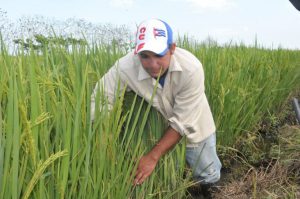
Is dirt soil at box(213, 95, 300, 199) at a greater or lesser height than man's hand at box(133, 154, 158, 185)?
lesser

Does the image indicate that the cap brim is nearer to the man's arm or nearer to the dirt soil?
the man's arm

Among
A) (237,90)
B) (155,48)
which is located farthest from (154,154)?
(237,90)

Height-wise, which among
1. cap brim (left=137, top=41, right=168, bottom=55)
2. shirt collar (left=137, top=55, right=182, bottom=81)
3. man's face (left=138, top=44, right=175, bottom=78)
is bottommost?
shirt collar (left=137, top=55, right=182, bottom=81)

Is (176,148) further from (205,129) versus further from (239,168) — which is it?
(239,168)

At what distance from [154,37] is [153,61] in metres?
0.11

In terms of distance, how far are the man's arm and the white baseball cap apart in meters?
0.39

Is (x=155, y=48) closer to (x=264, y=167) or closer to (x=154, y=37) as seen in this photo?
(x=154, y=37)

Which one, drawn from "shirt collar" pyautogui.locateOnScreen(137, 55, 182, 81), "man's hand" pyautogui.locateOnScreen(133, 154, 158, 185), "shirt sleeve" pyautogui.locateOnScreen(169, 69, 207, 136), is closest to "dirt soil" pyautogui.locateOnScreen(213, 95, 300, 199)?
"shirt sleeve" pyautogui.locateOnScreen(169, 69, 207, 136)

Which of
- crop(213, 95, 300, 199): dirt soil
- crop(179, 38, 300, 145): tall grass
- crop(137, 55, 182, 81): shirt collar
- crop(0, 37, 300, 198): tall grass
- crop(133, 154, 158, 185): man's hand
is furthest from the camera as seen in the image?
crop(179, 38, 300, 145): tall grass

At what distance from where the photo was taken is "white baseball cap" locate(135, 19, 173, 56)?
1735 millimetres

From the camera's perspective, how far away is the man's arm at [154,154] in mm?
1695

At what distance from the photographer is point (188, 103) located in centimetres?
194

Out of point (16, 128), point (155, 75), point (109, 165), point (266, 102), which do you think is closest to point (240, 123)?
point (266, 102)

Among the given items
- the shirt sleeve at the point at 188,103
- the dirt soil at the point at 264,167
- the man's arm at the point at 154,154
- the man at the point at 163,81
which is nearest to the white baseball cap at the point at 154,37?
the man at the point at 163,81
